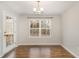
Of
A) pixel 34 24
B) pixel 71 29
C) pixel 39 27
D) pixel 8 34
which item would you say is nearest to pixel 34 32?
pixel 34 24

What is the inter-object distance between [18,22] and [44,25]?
829 mm

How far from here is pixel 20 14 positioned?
405cm

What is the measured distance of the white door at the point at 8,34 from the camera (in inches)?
167

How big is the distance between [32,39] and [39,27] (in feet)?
1.42

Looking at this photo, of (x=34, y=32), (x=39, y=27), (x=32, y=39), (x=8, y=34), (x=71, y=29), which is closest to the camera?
(x=39, y=27)

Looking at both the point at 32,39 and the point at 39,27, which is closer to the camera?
the point at 39,27

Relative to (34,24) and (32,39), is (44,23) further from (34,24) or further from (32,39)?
(32,39)

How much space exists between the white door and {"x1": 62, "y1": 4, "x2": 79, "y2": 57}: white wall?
1.67 m

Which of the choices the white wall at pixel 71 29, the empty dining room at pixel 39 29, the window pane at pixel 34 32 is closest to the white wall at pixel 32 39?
the empty dining room at pixel 39 29

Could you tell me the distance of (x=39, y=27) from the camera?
3.72m

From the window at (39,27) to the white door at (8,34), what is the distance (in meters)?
0.74

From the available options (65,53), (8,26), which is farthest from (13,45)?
(65,53)

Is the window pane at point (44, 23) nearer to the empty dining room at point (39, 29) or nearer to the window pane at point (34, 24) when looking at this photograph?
the empty dining room at point (39, 29)

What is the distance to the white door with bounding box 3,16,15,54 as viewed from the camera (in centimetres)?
425
